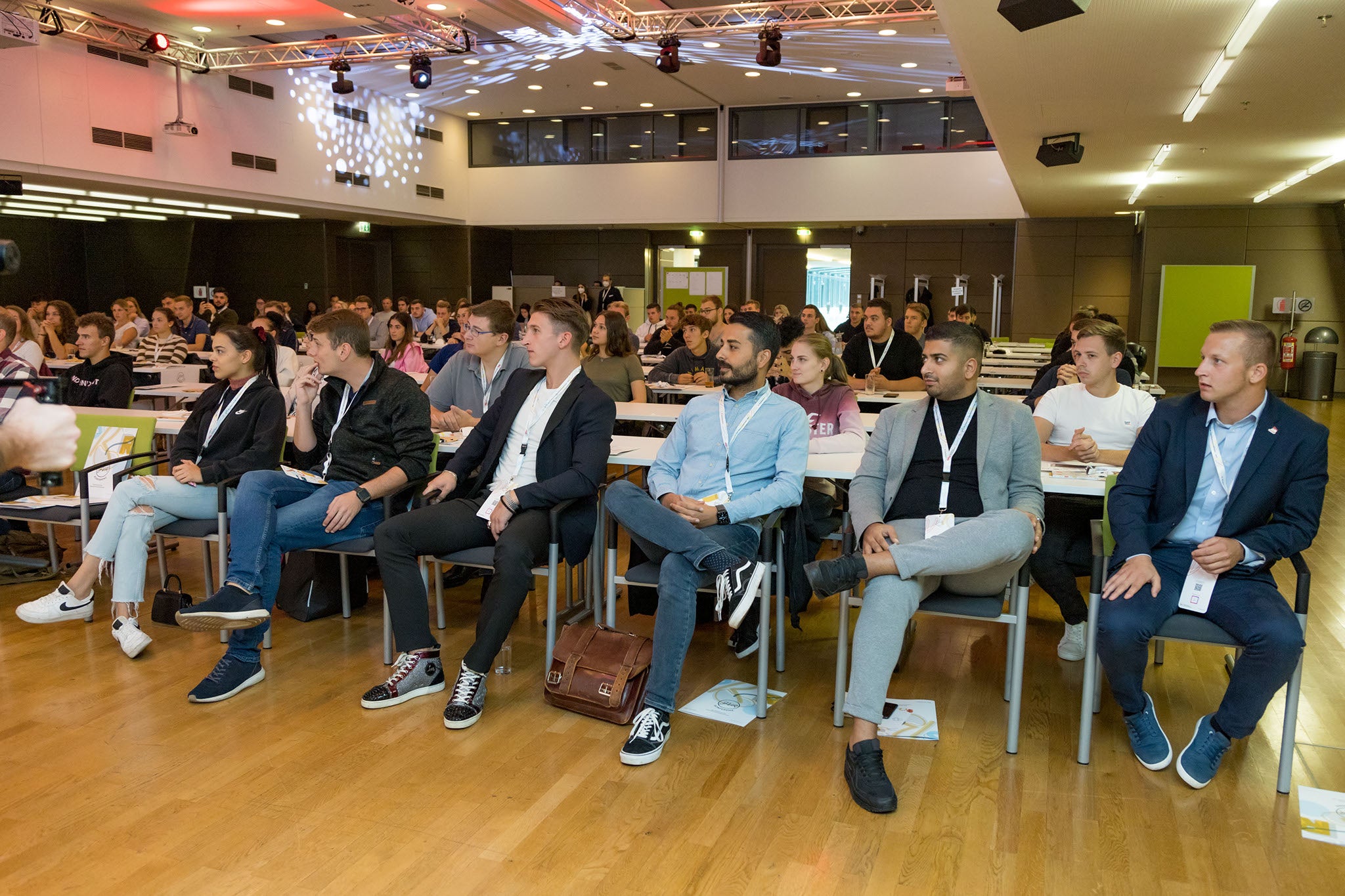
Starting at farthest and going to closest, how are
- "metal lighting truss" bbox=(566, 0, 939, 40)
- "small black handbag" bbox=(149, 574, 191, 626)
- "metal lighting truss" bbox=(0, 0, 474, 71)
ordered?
"metal lighting truss" bbox=(0, 0, 474, 71), "metal lighting truss" bbox=(566, 0, 939, 40), "small black handbag" bbox=(149, 574, 191, 626)

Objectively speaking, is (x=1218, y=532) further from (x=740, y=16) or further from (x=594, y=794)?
(x=740, y=16)

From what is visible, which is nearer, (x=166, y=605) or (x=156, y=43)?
(x=166, y=605)

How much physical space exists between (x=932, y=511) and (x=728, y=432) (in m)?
0.74

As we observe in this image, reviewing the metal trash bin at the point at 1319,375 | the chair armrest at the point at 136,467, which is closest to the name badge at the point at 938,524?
the chair armrest at the point at 136,467

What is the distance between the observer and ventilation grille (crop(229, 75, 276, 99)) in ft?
45.7

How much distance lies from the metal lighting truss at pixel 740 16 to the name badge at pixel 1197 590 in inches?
349

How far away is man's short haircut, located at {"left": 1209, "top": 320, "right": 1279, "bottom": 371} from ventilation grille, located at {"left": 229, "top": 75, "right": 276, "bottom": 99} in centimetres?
1418

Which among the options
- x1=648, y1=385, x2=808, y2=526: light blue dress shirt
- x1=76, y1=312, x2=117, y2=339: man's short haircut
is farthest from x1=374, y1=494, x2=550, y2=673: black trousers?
x1=76, y1=312, x2=117, y2=339: man's short haircut

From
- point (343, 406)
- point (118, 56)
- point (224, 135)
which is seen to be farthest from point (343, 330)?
point (224, 135)

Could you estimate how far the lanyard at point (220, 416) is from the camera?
401 cm

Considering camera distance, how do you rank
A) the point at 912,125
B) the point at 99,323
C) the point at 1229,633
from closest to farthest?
the point at 1229,633 → the point at 99,323 → the point at 912,125

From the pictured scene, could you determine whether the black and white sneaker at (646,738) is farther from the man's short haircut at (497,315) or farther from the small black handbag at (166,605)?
the man's short haircut at (497,315)

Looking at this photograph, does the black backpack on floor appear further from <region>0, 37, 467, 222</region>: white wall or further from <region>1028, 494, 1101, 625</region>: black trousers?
<region>0, 37, 467, 222</region>: white wall

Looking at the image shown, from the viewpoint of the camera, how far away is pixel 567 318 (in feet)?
12.2
